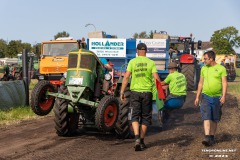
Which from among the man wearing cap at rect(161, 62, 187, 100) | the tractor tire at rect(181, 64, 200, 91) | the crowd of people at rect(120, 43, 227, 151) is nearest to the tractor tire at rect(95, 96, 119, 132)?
the crowd of people at rect(120, 43, 227, 151)

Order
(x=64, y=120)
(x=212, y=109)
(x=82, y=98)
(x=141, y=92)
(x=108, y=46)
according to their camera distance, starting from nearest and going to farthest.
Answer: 1. (x=141, y=92)
2. (x=212, y=109)
3. (x=82, y=98)
4. (x=64, y=120)
5. (x=108, y=46)

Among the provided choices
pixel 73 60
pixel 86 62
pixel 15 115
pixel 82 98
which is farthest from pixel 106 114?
pixel 15 115

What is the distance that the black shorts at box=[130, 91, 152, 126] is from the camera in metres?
7.17

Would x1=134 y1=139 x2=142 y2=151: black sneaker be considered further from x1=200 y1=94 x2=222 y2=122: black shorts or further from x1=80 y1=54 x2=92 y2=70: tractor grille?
x1=80 y1=54 x2=92 y2=70: tractor grille

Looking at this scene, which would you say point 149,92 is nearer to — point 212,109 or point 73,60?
point 212,109

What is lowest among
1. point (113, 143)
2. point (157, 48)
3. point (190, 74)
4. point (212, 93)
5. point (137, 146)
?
point (113, 143)

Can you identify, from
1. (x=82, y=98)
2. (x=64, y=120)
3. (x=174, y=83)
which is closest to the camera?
(x=82, y=98)

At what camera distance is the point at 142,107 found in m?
7.21

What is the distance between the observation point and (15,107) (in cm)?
1305

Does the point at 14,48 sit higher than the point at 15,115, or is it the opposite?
the point at 14,48

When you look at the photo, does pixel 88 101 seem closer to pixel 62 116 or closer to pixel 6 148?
pixel 62 116

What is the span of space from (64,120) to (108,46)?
679cm

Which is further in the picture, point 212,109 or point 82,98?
point 82,98

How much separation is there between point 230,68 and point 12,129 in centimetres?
2243
